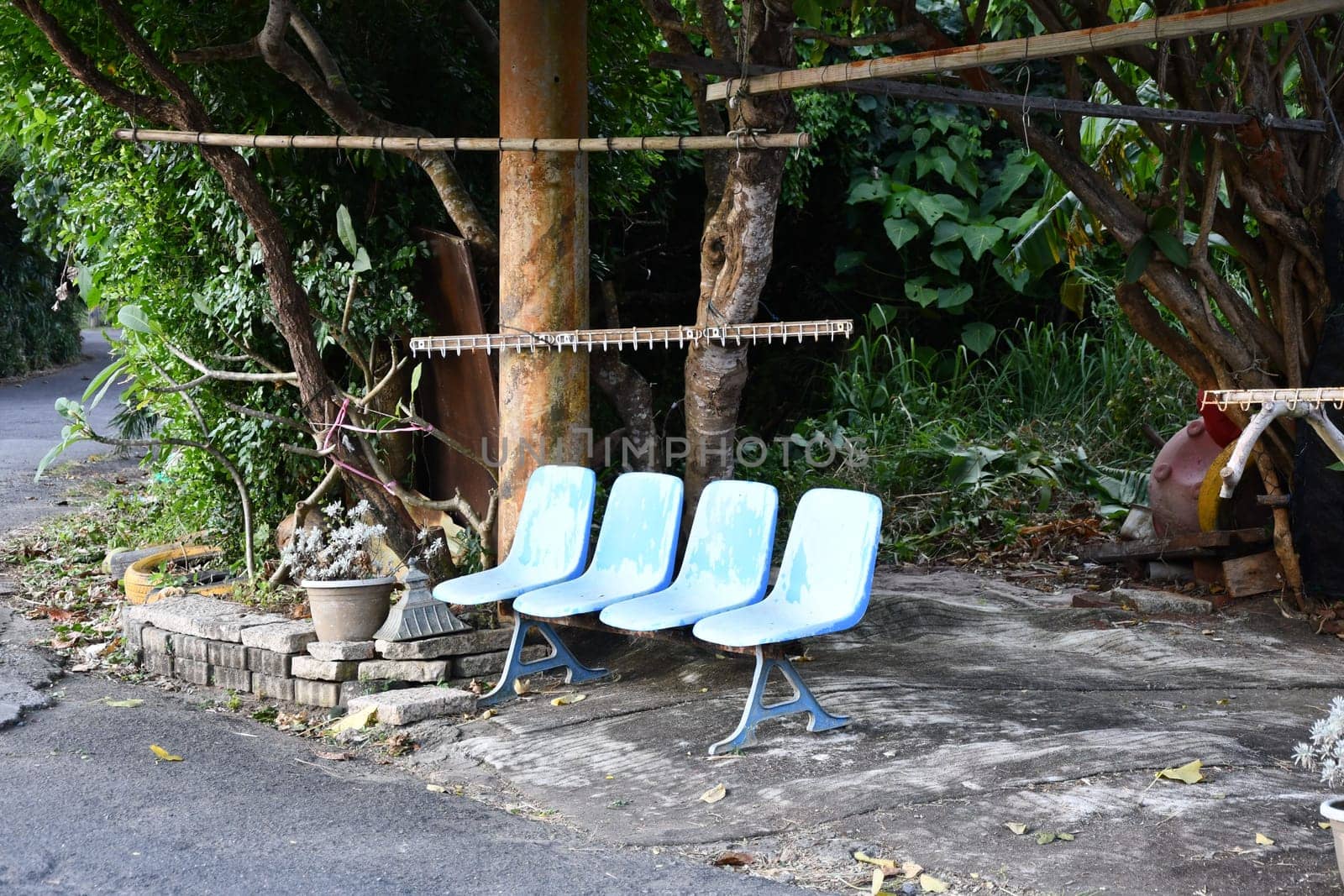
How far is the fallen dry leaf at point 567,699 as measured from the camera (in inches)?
214

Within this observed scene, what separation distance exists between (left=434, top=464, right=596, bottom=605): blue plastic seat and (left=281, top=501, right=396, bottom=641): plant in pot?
0.34 m

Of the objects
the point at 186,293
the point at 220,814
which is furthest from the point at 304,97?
the point at 220,814

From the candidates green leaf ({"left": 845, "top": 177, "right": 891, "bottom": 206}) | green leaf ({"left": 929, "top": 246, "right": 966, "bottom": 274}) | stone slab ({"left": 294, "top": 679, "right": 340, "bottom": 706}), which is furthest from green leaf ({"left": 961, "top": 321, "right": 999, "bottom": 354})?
stone slab ({"left": 294, "top": 679, "right": 340, "bottom": 706})

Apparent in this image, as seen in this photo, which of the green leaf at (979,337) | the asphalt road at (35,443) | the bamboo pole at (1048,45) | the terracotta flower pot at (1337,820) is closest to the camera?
the terracotta flower pot at (1337,820)

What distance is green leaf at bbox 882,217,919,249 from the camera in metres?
10.9

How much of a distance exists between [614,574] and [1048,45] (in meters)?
2.69

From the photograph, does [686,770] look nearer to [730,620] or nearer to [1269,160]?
[730,620]

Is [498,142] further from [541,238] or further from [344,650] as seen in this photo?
[344,650]

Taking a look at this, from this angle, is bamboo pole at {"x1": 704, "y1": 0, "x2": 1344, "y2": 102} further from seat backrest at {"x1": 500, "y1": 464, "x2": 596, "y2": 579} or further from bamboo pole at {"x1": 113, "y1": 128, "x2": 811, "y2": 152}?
seat backrest at {"x1": 500, "y1": 464, "x2": 596, "y2": 579}

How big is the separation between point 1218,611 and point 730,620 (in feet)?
11.0

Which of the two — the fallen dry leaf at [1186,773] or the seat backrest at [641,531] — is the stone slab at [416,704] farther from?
the fallen dry leaf at [1186,773]

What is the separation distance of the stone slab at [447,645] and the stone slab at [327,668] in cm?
15

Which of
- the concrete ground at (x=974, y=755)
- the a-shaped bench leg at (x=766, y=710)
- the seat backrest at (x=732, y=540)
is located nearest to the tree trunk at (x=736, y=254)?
the seat backrest at (x=732, y=540)

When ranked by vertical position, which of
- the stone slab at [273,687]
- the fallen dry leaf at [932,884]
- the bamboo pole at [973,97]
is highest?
the bamboo pole at [973,97]
